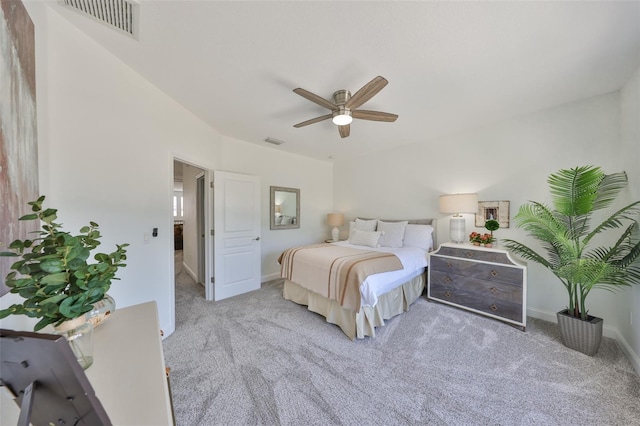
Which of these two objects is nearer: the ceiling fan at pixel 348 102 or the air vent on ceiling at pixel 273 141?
the ceiling fan at pixel 348 102

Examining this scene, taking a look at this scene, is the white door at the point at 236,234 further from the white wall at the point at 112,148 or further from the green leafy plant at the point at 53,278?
the green leafy plant at the point at 53,278

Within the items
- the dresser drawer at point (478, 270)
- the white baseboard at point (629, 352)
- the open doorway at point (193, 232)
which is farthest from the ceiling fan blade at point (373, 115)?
the white baseboard at point (629, 352)

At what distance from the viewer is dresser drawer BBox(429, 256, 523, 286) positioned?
2.61 meters

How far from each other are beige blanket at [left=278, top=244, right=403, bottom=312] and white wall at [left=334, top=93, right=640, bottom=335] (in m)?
1.65

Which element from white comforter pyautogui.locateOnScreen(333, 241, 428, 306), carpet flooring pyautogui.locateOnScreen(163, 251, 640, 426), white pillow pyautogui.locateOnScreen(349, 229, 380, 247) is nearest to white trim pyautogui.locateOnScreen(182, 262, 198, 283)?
carpet flooring pyautogui.locateOnScreen(163, 251, 640, 426)

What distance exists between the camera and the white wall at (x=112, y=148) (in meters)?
1.48

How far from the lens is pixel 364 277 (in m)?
2.41

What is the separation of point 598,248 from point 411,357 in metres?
2.37

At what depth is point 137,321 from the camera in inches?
45.8

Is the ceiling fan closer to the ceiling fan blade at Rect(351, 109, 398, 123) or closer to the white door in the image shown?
the ceiling fan blade at Rect(351, 109, 398, 123)

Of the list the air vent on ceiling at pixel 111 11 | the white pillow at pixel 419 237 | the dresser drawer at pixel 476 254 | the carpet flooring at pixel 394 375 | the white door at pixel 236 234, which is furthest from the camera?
the white pillow at pixel 419 237

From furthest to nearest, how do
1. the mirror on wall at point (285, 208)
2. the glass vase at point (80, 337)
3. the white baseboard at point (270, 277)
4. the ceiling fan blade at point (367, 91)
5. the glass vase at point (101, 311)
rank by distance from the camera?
the mirror on wall at point (285, 208), the white baseboard at point (270, 277), the ceiling fan blade at point (367, 91), the glass vase at point (101, 311), the glass vase at point (80, 337)

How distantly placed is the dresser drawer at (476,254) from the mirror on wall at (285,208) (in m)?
2.75

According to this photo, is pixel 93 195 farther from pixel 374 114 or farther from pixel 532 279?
pixel 532 279
